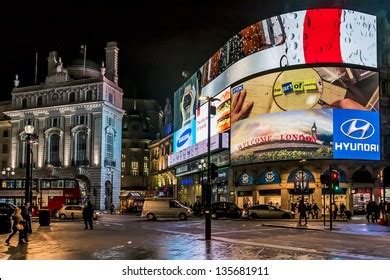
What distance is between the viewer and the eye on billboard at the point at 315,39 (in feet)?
142

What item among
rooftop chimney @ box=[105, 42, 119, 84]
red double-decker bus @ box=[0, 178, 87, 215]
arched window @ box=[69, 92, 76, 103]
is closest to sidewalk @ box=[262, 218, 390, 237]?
red double-decker bus @ box=[0, 178, 87, 215]

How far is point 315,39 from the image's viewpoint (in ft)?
143

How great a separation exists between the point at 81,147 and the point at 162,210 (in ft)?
135

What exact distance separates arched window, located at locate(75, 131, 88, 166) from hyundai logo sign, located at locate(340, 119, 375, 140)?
40412 millimetres

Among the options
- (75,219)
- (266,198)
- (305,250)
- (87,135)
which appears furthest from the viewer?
(87,135)

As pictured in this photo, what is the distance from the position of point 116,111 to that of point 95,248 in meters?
62.4

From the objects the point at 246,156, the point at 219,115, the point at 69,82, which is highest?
the point at 69,82

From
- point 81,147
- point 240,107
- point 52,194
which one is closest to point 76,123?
point 81,147

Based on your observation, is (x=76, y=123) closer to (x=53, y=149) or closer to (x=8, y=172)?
(x=53, y=149)

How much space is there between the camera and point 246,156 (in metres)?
47.0

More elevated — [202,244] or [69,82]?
[69,82]

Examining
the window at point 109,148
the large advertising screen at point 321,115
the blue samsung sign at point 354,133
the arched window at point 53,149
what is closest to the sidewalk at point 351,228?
the blue samsung sign at point 354,133

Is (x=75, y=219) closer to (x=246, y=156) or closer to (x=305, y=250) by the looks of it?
(x=246, y=156)
